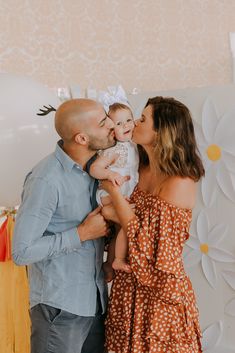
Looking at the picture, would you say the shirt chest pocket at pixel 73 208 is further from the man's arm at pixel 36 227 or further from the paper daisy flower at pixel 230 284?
the paper daisy flower at pixel 230 284

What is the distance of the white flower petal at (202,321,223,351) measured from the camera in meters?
2.13

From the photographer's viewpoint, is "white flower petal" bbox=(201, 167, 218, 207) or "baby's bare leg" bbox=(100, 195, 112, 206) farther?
"white flower petal" bbox=(201, 167, 218, 207)

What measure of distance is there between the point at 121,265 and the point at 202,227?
2.26ft

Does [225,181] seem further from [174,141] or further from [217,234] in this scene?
[174,141]

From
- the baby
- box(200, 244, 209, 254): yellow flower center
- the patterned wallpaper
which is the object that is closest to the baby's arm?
Result: the baby

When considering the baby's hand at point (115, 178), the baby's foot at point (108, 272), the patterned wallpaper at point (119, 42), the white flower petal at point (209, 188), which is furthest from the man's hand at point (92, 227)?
the patterned wallpaper at point (119, 42)

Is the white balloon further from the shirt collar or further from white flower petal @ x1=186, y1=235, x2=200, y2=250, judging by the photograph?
white flower petal @ x1=186, y1=235, x2=200, y2=250

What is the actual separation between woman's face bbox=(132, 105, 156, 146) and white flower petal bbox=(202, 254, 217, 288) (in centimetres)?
73

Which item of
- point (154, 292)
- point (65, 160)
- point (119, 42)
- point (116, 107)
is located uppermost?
point (119, 42)

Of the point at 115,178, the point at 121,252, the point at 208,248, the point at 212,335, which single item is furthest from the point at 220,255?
the point at 115,178

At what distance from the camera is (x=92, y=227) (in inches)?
58.7

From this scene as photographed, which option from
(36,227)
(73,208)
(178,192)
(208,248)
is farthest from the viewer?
(208,248)

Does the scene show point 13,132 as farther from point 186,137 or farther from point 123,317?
point 123,317

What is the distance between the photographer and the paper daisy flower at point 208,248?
2.11 meters
